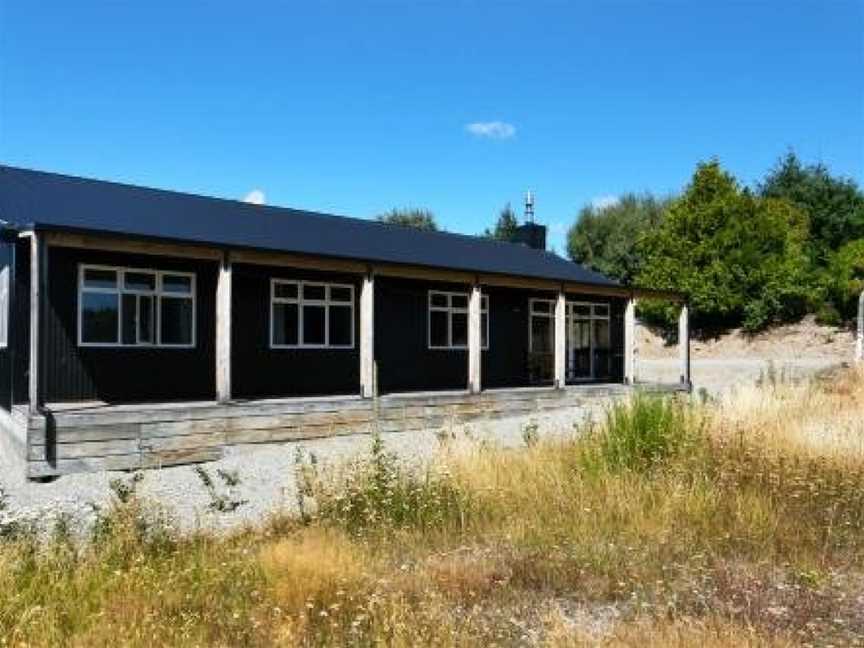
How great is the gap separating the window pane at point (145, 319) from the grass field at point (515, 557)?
24.6ft

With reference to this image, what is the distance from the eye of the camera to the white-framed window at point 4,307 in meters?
13.8

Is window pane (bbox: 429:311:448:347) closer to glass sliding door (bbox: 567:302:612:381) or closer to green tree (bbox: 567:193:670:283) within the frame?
glass sliding door (bbox: 567:302:612:381)

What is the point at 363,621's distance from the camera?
4145 mm

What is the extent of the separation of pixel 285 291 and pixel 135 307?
2.95m

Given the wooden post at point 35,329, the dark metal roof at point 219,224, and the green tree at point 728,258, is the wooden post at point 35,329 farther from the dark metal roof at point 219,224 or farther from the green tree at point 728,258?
the green tree at point 728,258

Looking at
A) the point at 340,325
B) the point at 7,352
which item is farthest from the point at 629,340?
the point at 7,352

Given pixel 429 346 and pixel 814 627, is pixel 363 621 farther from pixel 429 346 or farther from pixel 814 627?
pixel 429 346

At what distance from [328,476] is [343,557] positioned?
242 cm

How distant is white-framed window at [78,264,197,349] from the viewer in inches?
528

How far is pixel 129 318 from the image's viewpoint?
45.6ft

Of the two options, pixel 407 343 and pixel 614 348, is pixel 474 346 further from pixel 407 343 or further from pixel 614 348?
pixel 614 348

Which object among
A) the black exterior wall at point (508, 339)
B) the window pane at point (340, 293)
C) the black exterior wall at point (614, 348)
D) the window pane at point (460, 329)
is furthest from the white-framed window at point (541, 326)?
the window pane at point (340, 293)

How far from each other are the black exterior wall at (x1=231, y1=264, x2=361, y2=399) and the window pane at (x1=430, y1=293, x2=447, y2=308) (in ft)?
7.85

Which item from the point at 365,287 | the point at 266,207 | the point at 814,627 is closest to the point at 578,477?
the point at 814,627
